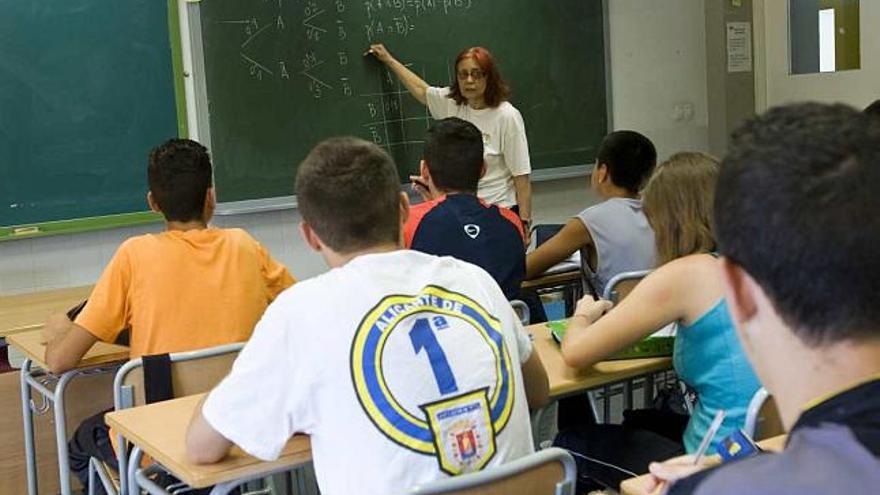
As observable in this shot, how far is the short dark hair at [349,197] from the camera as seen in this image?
6.92ft

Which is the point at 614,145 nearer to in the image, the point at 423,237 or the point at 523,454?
the point at 423,237

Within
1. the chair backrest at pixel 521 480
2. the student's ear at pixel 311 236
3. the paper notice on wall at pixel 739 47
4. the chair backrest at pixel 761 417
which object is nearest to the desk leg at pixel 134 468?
the student's ear at pixel 311 236

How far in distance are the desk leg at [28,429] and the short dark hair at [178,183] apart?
791mm

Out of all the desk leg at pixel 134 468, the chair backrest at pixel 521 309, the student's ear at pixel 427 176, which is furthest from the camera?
the student's ear at pixel 427 176

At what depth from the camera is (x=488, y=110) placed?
530cm

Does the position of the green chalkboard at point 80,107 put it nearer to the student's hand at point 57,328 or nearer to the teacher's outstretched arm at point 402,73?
the teacher's outstretched arm at point 402,73

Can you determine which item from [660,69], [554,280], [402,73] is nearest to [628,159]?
[554,280]

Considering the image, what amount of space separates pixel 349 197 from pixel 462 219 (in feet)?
4.46

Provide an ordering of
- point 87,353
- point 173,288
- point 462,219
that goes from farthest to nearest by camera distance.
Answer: point 462,219 → point 87,353 → point 173,288

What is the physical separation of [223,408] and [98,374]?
5.90 feet

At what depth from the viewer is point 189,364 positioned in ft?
9.09

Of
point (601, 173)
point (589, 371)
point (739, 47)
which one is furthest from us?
point (739, 47)

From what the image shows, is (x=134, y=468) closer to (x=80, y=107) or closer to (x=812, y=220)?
(x=812, y=220)

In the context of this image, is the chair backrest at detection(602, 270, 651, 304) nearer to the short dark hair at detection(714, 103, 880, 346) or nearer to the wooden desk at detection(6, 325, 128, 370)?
the wooden desk at detection(6, 325, 128, 370)
